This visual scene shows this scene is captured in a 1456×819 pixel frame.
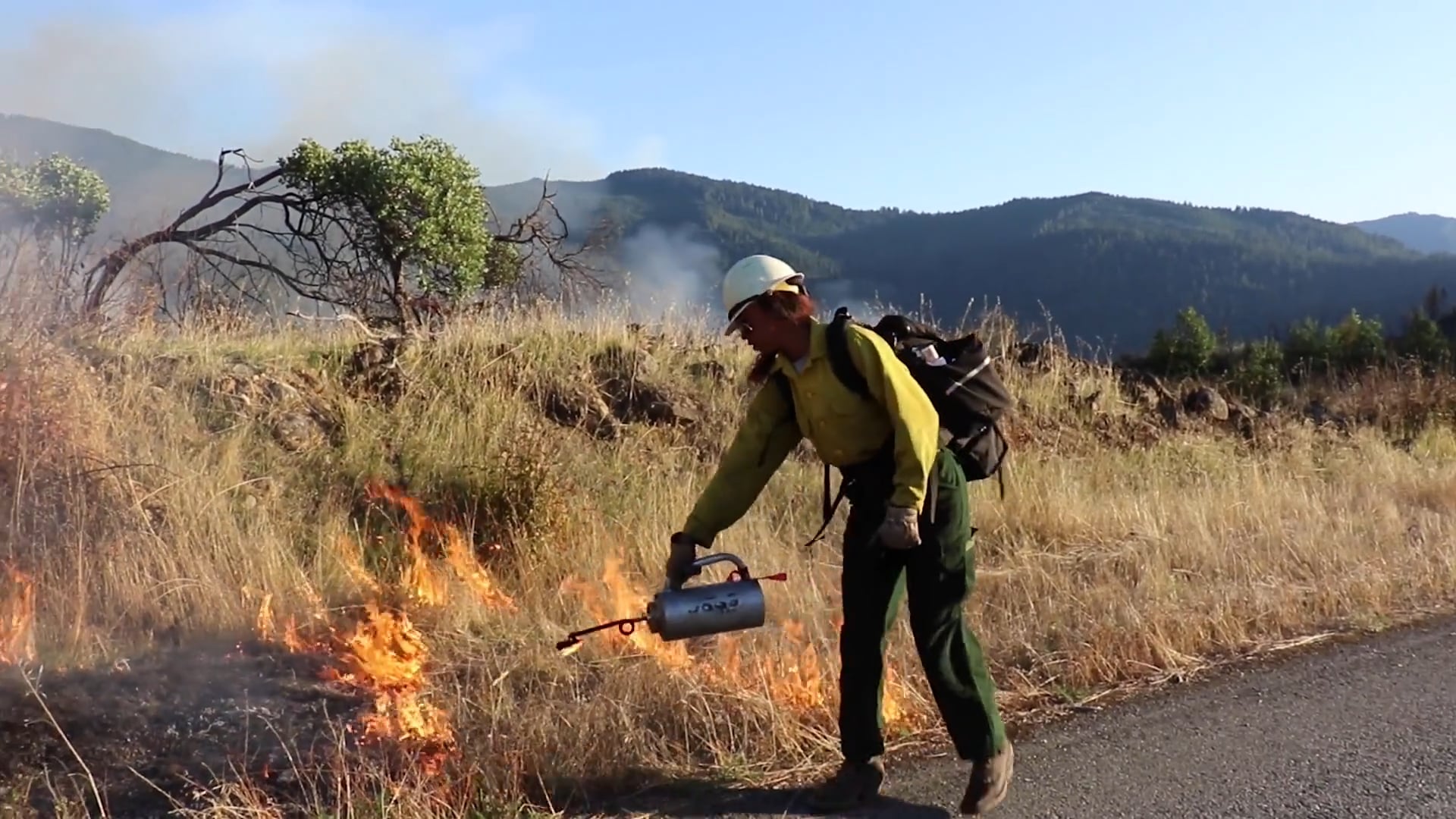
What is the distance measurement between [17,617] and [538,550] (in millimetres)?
2488

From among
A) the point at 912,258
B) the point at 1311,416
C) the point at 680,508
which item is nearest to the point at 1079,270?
the point at 912,258

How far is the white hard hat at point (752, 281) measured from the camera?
379 centimetres

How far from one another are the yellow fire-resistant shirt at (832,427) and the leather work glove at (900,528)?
1.1 inches

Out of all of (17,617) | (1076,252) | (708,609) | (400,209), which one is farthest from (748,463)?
(1076,252)

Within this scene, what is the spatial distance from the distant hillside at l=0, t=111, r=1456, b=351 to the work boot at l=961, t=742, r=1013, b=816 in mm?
55976

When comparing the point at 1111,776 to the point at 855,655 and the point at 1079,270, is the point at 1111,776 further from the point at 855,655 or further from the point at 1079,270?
the point at 1079,270

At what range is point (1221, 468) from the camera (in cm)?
972

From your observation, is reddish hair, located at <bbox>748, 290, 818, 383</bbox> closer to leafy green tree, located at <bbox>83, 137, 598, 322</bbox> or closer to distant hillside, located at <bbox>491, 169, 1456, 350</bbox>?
leafy green tree, located at <bbox>83, 137, 598, 322</bbox>

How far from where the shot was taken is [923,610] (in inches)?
153

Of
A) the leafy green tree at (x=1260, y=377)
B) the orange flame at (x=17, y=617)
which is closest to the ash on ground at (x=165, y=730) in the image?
Answer: the orange flame at (x=17, y=617)

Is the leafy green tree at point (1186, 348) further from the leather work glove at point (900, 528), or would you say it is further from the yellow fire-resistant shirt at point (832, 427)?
the leather work glove at point (900, 528)

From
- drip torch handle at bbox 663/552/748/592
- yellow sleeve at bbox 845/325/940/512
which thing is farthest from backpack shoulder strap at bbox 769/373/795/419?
drip torch handle at bbox 663/552/748/592

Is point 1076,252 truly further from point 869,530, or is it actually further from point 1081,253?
point 869,530

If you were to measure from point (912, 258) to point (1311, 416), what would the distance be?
106 metres
